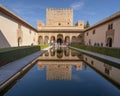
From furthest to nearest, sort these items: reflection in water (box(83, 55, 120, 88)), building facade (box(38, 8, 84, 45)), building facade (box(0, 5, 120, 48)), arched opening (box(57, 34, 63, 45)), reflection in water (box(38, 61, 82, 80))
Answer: arched opening (box(57, 34, 63, 45)) < building facade (box(38, 8, 84, 45)) < building facade (box(0, 5, 120, 48)) < reflection in water (box(38, 61, 82, 80)) < reflection in water (box(83, 55, 120, 88))

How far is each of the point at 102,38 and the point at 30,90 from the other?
20.9m

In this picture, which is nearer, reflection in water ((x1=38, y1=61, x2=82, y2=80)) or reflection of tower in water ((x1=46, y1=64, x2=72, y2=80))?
reflection of tower in water ((x1=46, y1=64, x2=72, y2=80))

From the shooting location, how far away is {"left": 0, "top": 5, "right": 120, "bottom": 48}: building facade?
1615 cm

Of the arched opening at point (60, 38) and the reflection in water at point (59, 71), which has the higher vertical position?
the arched opening at point (60, 38)

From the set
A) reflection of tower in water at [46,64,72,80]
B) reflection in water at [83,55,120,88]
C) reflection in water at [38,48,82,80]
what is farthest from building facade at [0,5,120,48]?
reflection in water at [83,55,120,88]

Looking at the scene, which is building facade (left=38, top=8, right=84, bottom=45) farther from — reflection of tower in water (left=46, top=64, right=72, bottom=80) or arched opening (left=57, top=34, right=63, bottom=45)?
reflection of tower in water (left=46, top=64, right=72, bottom=80)

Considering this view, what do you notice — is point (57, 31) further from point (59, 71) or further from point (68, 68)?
point (59, 71)

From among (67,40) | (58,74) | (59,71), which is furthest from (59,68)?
(67,40)

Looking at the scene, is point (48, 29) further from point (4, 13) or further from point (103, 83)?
point (103, 83)

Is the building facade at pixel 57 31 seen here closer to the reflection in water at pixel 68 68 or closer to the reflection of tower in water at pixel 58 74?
the reflection in water at pixel 68 68

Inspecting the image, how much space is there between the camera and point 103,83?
5445 mm

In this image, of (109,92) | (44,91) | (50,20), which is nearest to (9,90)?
(44,91)

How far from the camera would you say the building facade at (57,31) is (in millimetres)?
16147

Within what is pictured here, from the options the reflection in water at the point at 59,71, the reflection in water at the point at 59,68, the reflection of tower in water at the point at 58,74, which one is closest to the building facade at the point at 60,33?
the reflection in water at the point at 59,68
